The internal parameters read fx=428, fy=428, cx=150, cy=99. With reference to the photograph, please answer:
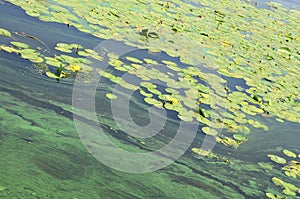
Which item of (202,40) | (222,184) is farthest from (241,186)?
(202,40)

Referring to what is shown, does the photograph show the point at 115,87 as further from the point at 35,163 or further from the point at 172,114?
the point at 35,163

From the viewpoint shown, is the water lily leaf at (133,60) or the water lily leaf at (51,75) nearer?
the water lily leaf at (51,75)

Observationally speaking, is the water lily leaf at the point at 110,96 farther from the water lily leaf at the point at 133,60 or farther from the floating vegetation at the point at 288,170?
the floating vegetation at the point at 288,170

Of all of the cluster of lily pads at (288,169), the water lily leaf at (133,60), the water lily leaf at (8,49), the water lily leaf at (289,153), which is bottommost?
the cluster of lily pads at (288,169)

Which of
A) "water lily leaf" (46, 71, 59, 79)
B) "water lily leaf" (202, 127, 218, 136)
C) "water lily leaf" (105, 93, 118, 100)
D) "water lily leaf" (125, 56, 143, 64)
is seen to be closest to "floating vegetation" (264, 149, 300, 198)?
Answer: "water lily leaf" (202, 127, 218, 136)

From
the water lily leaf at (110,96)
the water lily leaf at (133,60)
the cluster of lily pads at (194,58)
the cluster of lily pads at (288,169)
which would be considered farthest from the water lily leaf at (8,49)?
the cluster of lily pads at (288,169)
